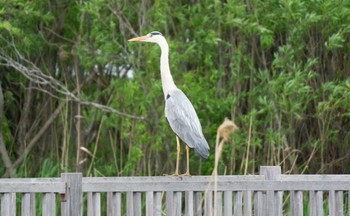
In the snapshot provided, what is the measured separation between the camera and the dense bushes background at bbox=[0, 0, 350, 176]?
9219 millimetres

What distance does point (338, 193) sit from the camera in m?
5.53

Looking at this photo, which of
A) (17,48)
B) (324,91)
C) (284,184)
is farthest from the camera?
(17,48)

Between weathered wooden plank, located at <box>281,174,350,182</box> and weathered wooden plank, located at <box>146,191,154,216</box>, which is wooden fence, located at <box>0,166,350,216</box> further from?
weathered wooden plank, located at <box>281,174,350,182</box>

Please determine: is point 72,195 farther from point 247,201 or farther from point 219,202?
point 247,201

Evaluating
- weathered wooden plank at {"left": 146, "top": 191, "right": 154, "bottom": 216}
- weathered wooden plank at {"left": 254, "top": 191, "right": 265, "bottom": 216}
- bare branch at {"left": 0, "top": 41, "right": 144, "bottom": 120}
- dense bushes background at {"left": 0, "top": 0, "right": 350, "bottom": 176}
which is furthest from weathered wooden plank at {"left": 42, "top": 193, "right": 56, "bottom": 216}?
bare branch at {"left": 0, "top": 41, "right": 144, "bottom": 120}

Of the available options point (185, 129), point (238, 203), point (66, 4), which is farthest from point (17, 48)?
point (238, 203)

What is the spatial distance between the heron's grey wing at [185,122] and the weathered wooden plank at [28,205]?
121cm

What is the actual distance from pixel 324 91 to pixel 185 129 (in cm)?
324

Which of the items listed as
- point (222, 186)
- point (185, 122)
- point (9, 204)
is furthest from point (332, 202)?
point (9, 204)

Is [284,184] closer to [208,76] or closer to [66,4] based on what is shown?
[208,76]

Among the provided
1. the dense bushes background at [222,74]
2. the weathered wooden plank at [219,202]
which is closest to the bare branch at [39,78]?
the dense bushes background at [222,74]

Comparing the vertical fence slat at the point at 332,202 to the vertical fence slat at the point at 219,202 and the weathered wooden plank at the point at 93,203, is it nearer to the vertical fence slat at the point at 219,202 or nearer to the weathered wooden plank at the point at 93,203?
the vertical fence slat at the point at 219,202

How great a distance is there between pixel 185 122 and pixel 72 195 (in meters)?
1.31

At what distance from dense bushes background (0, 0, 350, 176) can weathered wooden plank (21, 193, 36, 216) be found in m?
3.82
